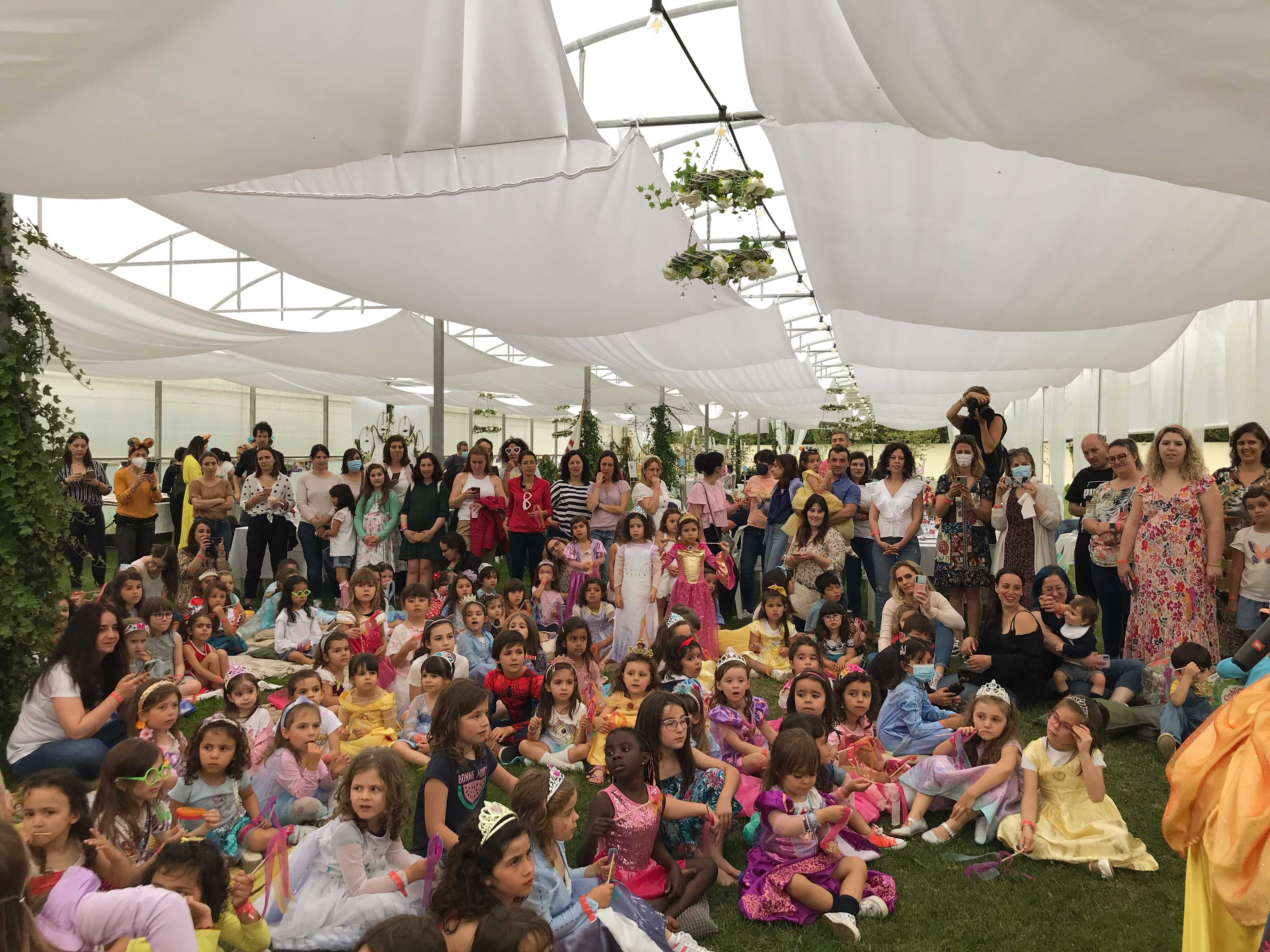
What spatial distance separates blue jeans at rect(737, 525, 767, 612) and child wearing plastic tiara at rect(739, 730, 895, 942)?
531 cm

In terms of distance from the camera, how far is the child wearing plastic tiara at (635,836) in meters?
3.45

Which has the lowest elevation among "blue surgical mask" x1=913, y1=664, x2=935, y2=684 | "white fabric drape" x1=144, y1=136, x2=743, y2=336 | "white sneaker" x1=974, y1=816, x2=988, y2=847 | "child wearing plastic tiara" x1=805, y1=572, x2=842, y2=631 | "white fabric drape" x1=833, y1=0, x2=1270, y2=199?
"white sneaker" x1=974, y1=816, x2=988, y2=847

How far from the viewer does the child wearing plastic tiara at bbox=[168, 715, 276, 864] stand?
371 cm

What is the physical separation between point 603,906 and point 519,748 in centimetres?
197

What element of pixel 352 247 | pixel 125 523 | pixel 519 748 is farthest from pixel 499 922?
pixel 125 523

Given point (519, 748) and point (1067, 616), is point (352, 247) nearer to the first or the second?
point (519, 748)

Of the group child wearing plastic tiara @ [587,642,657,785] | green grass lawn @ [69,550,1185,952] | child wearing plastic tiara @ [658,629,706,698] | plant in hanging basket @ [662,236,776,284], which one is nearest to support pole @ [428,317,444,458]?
plant in hanging basket @ [662,236,776,284]

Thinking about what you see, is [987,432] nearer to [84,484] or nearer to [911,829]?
[911,829]

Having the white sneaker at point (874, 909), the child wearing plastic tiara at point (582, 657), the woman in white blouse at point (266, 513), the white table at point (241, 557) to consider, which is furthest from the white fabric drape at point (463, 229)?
the white table at point (241, 557)

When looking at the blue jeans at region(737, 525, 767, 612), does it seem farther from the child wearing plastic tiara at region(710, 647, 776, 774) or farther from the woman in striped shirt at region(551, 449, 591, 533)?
the child wearing plastic tiara at region(710, 647, 776, 774)

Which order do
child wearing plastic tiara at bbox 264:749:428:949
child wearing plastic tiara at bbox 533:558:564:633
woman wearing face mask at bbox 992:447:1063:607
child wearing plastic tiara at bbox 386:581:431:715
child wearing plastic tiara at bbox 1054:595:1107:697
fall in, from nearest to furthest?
child wearing plastic tiara at bbox 264:749:428:949
child wearing plastic tiara at bbox 386:581:431:715
child wearing plastic tiara at bbox 1054:595:1107:697
woman wearing face mask at bbox 992:447:1063:607
child wearing plastic tiara at bbox 533:558:564:633

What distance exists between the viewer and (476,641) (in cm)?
630

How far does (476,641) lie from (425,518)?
2582 mm

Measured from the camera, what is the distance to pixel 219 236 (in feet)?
18.2
